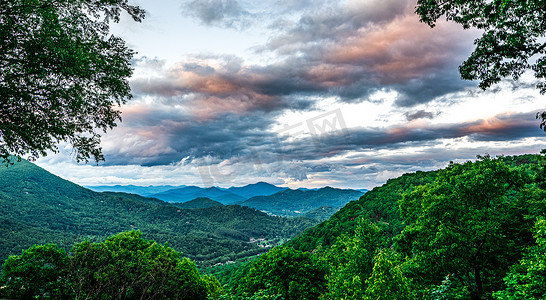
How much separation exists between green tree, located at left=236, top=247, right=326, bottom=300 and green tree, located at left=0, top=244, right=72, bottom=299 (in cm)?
1670

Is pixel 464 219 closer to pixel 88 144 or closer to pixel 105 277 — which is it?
pixel 88 144

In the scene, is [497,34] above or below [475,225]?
above

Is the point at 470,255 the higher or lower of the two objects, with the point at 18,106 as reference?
lower

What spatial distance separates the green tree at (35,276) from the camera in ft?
72.7

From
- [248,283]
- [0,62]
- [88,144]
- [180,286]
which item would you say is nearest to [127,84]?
[88,144]

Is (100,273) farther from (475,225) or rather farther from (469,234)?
(475,225)

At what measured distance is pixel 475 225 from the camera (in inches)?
645

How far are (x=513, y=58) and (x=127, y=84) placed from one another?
16671 mm

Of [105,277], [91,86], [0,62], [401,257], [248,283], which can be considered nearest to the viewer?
[0,62]

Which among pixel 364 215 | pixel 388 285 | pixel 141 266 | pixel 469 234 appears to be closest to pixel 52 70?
pixel 388 285

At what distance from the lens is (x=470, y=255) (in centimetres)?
1692

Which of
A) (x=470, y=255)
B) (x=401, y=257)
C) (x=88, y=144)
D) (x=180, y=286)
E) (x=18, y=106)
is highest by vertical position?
(x=18, y=106)

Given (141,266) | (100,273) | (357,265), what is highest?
(100,273)

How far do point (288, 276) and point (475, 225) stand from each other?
1643cm
